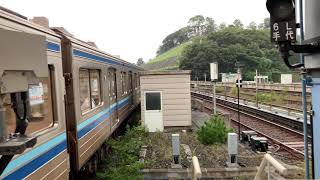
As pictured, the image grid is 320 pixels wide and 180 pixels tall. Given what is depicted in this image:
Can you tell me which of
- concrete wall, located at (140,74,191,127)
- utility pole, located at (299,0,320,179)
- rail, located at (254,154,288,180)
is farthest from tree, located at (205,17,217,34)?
utility pole, located at (299,0,320,179)

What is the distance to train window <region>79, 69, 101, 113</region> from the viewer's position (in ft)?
23.7

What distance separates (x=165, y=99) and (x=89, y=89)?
5.77 metres

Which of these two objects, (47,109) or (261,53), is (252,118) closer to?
(47,109)

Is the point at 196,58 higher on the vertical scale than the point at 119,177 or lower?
higher

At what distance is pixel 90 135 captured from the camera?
Result: 24.8 ft

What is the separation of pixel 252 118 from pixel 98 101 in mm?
11182

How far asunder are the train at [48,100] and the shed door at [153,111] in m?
2.88

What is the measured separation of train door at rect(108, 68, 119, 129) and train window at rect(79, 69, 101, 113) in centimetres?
155

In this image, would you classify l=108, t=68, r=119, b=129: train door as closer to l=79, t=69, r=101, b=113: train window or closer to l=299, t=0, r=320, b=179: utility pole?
l=79, t=69, r=101, b=113: train window

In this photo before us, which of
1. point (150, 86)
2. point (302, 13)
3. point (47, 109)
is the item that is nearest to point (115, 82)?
point (150, 86)

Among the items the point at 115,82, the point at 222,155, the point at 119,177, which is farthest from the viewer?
the point at 115,82

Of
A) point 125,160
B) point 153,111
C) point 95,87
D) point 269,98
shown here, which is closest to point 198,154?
point 125,160

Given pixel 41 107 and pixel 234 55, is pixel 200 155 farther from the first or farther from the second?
pixel 234 55

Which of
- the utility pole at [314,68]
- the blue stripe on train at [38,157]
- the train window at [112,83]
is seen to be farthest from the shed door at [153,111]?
the utility pole at [314,68]
